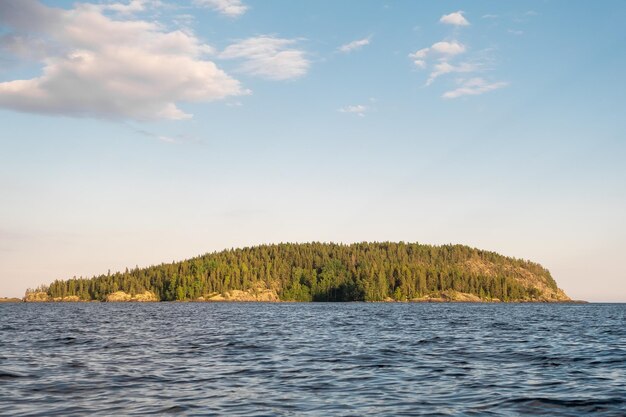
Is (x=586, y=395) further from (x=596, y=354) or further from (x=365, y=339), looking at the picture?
(x=365, y=339)

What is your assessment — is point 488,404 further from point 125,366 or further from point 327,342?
point 327,342

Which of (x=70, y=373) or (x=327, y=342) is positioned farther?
(x=327, y=342)

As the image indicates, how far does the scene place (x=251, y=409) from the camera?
18.4 m

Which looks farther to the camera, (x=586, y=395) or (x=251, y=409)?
(x=586, y=395)

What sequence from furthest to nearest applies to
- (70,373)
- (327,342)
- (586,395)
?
1. (327,342)
2. (70,373)
3. (586,395)

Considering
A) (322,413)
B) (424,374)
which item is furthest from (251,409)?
(424,374)

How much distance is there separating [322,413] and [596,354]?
957 inches

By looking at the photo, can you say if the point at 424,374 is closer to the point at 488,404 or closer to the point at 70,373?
the point at 488,404

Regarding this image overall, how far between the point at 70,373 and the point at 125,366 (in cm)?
287

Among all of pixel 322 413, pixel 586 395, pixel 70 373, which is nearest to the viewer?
pixel 322 413

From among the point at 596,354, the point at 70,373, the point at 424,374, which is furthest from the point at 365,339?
the point at 70,373

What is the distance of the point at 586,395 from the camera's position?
69.7 feet

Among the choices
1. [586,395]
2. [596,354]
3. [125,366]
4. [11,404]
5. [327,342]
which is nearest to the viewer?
[11,404]

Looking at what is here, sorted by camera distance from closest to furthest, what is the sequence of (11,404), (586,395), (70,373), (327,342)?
(11,404), (586,395), (70,373), (327,342)
